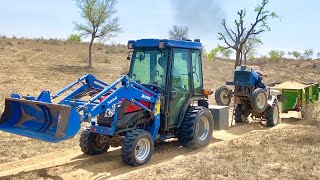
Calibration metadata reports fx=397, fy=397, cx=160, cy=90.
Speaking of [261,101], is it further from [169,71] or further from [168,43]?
[168,43]

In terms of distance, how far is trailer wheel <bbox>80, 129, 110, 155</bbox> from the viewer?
8.31 meters

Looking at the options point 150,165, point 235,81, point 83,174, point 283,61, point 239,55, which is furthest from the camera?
point 283,61

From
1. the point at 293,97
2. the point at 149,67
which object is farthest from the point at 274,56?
the point at 149,67

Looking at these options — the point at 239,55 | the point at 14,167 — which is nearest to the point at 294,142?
the point at 14,167

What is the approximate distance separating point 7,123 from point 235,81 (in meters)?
7.84

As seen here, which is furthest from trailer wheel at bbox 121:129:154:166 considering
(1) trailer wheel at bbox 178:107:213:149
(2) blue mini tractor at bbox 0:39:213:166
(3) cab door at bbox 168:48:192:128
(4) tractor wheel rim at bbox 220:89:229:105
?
(4) tractor wheel rim at bbox 220:89:229:105

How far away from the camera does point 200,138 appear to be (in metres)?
9.50

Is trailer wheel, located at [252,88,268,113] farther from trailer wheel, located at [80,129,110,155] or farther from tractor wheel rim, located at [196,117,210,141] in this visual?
trailer wheel, located at [80,129,110,155]

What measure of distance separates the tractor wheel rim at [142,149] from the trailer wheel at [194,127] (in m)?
1.35

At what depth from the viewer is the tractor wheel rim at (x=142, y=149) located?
7723mm

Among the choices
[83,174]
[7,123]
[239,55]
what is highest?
[239,55]

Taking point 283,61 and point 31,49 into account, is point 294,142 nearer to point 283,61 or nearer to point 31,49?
point 31,49

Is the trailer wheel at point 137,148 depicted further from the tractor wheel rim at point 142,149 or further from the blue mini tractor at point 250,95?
the blue mini tractor at point 250,95

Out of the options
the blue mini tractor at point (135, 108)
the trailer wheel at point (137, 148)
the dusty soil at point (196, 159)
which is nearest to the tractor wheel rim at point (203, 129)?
the blue mini tractor at point (135, 108)
